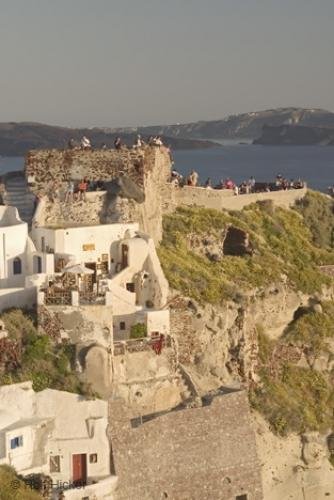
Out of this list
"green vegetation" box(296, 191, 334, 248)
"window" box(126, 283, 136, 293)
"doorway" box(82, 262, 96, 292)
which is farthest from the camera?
"green vegetation" box(296, 191, 334, 248)

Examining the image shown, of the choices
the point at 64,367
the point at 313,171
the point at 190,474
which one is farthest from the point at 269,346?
the point at 313,171

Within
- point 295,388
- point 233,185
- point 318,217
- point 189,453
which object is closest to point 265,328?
point 295,388

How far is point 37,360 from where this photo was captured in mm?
35375

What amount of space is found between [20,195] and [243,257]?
428 inches

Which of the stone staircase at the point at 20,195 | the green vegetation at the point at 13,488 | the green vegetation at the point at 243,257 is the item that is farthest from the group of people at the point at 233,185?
the green vegetation at the point at 13,488

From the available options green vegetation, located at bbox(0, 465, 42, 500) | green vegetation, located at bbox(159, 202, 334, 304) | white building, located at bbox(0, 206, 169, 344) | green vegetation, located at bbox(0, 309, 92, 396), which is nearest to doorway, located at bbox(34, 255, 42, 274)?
white building, located at bbox(0, 206, 169, 344)

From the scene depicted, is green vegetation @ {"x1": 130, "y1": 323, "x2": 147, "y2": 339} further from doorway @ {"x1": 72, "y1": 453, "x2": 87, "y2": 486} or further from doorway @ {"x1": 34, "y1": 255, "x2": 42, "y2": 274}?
doorway @ {"x1": 72, "y1": 453, "x2": 87, "y2": 486}

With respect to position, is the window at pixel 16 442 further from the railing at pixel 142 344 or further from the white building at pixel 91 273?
the railing at pixel 142 344

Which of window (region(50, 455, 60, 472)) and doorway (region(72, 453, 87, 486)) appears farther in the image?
doorway (region(72, 453, 87, 486))

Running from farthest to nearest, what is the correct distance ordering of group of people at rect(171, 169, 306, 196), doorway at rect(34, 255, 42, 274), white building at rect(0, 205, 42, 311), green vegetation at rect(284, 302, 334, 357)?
1. group of people at rect(171, 169, 306, 196)
2. green vegetation at rect(284, 302, 334, 357)
3. white building at rect(0, 205, 42, 311)
4. doorway at rect(34, 255, 42, 274)

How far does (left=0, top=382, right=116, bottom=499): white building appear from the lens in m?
34.2

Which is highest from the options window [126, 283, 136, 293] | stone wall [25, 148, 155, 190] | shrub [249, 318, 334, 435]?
stone wall [25, 148, 155, 190]

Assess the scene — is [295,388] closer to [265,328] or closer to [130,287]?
[265,328]

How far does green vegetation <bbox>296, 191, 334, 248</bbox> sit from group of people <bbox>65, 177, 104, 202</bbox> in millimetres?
17103
